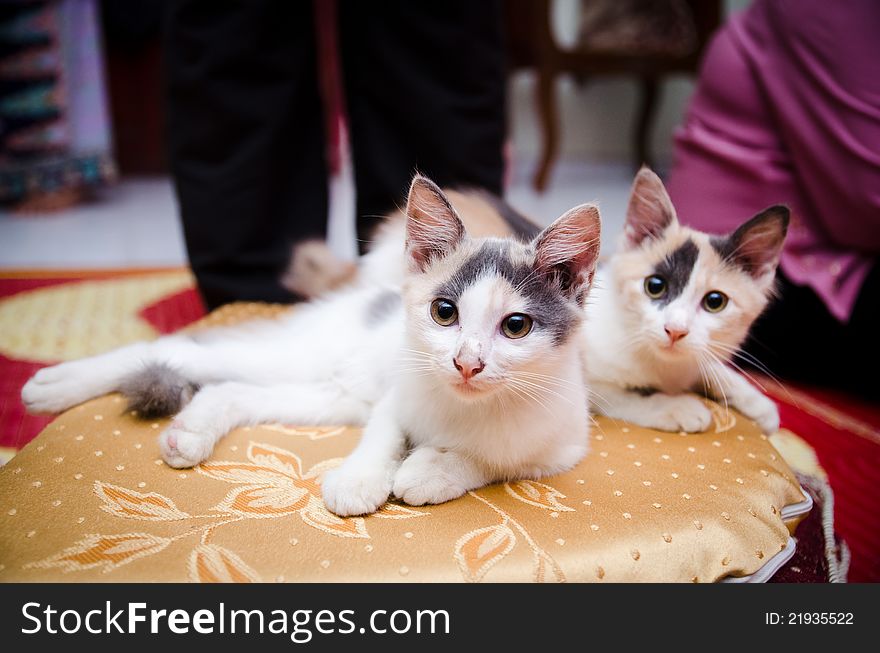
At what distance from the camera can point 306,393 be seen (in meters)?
1.14

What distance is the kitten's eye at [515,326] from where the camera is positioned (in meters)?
0.84

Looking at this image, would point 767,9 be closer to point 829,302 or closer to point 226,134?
point 829,302

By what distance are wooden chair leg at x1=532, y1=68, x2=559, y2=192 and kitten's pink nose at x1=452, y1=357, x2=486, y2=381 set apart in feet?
10.2

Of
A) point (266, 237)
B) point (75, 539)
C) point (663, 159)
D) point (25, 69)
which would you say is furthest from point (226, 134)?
point (663, 159)

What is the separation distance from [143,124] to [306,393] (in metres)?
3.78

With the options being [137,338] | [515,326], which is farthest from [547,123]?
[515,326]

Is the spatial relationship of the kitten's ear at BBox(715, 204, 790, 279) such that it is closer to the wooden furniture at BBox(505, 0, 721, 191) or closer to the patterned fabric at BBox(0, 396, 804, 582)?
the patterned fabric at BBox(0, 396, 804, 582)

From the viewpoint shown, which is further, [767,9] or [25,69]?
[25,69]

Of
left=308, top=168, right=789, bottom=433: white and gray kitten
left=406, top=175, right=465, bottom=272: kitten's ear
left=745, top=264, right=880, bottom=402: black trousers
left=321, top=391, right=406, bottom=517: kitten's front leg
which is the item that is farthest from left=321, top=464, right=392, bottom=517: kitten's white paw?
left=745, top=264, right=880, bottom=402: black trousers

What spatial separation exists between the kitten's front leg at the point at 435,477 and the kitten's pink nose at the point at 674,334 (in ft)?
1.15

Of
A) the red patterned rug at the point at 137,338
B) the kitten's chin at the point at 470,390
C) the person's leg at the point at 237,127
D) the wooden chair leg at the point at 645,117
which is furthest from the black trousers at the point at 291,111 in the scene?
the wooden chair leg at the point at 645,117

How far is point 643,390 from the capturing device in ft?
3.96

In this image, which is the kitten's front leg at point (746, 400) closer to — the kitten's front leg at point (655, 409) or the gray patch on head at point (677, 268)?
the kitten's front leg at point (655, 409)
